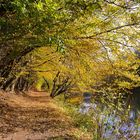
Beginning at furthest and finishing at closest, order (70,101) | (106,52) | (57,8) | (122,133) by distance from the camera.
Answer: (70,101)
(122,133)
(106,52)
(57,8)

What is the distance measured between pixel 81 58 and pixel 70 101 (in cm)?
2240

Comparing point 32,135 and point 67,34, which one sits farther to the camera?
point 32,135

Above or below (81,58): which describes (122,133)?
below

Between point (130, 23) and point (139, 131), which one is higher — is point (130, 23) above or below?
above

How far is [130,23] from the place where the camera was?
9070 millimetres

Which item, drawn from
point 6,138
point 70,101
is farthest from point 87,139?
point 70,101

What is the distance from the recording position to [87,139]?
1276 cm

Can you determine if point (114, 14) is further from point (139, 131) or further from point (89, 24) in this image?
point (139, 131)

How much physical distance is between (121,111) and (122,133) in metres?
0.90

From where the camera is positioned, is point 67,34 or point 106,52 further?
point 106,52

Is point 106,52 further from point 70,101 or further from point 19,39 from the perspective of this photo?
point 70,101

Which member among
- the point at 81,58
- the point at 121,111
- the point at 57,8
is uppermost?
the point at 57,8

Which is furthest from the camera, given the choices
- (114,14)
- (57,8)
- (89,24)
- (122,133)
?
(122,133)

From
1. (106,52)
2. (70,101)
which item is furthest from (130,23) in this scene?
(70,101)
